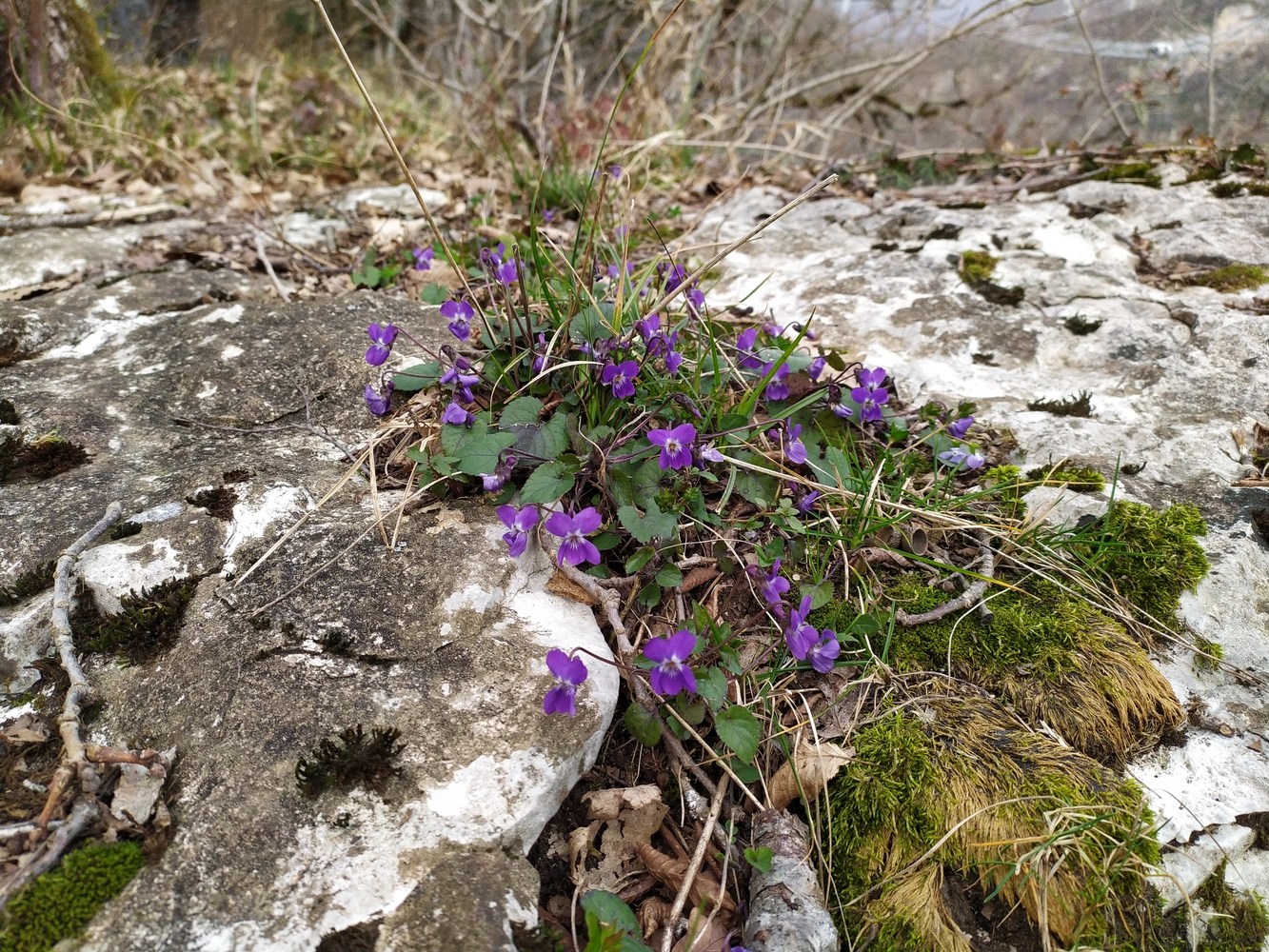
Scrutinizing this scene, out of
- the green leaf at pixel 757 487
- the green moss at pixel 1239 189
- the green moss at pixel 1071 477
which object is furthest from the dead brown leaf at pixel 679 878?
the green moss at pixel 1239 189

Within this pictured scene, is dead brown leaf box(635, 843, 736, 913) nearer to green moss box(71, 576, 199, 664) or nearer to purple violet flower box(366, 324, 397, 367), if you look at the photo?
green moss box(71, 576, 199, 664)

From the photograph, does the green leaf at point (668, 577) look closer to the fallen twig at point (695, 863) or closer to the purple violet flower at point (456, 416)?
the fallen twig at point (695, 863)

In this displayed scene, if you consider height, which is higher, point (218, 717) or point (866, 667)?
point (218, 717)

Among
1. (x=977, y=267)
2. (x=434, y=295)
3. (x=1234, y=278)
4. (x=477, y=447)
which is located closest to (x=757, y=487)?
(x=477, y=447)

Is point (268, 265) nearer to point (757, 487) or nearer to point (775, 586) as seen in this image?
point (757, 487)

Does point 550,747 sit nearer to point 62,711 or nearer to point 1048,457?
point 62,711

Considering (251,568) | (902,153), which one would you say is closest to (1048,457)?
(251,568)
